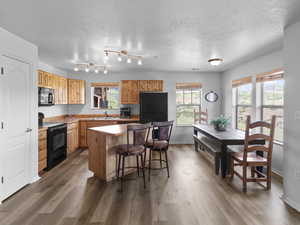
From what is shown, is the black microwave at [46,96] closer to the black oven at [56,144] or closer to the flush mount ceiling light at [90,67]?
the black oven at [56,144]

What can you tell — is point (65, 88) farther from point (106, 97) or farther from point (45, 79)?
point (106, 97)

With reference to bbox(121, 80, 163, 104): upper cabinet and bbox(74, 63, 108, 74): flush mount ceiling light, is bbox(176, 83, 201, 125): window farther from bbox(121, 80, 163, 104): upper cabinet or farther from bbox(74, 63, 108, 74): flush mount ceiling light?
bbox(74, 63, 108, 74): flush mount ceiling light

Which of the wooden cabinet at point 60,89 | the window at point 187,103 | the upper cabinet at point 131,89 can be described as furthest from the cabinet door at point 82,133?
the window at point 187,103

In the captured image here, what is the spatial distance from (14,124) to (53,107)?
252 centimetres

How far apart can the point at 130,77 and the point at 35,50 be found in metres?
3.08

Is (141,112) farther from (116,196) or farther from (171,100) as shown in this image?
(116,196)

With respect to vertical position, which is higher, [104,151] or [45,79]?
[45,79]

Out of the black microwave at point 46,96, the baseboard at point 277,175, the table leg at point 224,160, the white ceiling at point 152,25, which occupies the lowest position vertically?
the baseboard at point 277,175

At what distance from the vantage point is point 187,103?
618 cm

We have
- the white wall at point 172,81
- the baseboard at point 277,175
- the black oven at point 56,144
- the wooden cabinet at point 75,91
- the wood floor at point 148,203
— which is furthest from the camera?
the white wall at point 172,81

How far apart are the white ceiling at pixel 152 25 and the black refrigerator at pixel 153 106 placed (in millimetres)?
2008

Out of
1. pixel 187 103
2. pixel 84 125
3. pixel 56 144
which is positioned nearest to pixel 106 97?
pixel 84 125

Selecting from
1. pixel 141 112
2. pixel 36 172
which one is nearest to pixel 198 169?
pixel 141 112

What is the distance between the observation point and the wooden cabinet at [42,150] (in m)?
3.57
